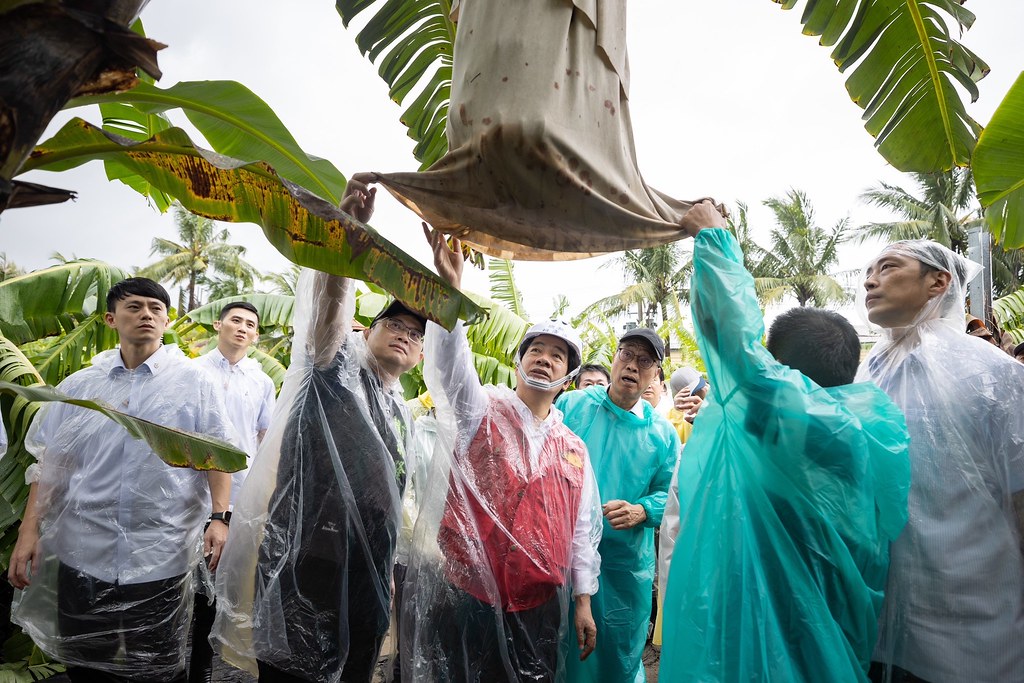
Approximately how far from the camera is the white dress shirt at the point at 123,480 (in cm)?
235

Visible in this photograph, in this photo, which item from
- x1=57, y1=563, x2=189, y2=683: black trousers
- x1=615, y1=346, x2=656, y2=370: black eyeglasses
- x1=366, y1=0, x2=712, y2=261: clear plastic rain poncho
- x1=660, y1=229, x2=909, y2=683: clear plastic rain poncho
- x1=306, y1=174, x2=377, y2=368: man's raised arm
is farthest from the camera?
x1=615, y1=346, x2=656, y2=370: black eyeglasses

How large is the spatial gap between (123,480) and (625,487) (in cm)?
197

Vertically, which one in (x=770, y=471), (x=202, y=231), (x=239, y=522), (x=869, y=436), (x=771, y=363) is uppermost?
(x=202, y=231)

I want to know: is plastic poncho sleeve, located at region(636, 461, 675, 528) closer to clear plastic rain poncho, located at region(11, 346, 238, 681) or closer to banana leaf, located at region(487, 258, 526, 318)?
clear plastic rain poncho, located at region(11, 346, 238, 681)

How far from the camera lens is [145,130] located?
2.39m

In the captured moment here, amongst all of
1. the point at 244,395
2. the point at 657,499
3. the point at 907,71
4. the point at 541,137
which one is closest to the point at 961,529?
the point at 657,499

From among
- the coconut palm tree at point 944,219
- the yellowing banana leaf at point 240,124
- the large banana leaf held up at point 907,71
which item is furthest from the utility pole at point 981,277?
the coconut palm tree at point 944,219

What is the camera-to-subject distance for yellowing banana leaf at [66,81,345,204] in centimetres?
150

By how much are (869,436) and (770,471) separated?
25cm

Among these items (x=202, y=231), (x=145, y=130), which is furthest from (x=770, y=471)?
(x=202, y=231)

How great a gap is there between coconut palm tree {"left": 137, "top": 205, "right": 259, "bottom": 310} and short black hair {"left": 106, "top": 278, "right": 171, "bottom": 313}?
88.7 feet

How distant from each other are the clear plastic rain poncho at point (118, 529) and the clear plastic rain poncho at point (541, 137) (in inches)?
66.8

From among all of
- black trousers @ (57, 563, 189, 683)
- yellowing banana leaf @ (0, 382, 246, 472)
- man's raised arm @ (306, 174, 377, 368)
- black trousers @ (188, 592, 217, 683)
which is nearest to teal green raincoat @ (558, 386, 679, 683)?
man's raised arm @ (306, 174, 377, 368)

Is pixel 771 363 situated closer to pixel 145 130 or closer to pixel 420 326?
pixel 420 326
